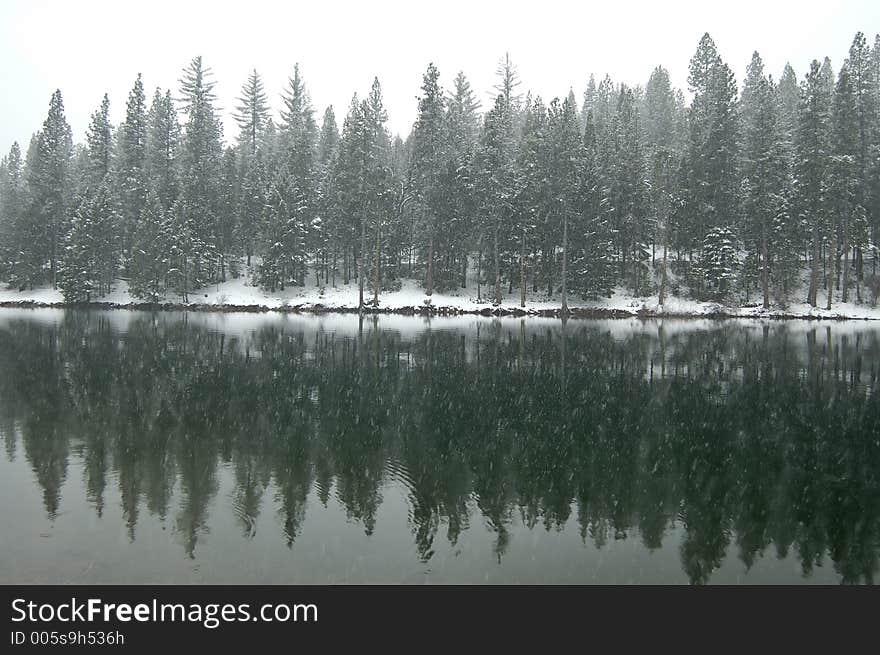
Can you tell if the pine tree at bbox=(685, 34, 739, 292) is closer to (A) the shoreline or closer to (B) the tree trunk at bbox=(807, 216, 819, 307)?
(B) the tree trunk at bbox=(807, 216, 819, 307)

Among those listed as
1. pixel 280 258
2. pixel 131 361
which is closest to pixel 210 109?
pixel 280 258

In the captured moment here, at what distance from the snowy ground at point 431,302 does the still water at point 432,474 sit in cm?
3897

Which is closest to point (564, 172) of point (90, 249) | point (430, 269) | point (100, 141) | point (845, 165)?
point (430, 269)

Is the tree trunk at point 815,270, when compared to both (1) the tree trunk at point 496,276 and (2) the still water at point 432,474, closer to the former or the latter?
(1) the tree trunk at point 496,276

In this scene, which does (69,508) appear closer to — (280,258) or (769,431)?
(769,431)

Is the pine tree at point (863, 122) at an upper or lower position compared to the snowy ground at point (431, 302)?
upper

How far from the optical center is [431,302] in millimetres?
62812

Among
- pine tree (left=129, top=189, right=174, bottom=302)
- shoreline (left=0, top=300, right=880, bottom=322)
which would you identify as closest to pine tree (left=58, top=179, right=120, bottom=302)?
pine tree (left=129, top=189, right=174, bottom=302)

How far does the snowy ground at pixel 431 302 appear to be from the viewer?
2346 inches

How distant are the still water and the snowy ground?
128 ft

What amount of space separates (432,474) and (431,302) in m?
52.1

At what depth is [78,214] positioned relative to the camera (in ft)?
232

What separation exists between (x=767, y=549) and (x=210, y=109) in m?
88.8

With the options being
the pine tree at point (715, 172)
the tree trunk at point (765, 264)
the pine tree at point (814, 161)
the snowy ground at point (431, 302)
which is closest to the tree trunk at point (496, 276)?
the snowy ground at point (431, 302)
